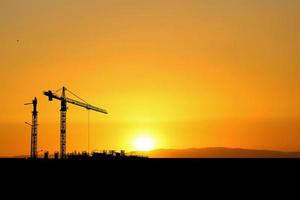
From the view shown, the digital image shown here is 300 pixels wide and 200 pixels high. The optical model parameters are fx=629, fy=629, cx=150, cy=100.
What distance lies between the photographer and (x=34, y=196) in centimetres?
8462

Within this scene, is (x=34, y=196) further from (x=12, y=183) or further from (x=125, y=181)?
(x=125, y=181)

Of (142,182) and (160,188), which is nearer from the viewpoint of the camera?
(160,188)

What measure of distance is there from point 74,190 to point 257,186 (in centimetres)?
3199

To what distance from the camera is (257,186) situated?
350 feet

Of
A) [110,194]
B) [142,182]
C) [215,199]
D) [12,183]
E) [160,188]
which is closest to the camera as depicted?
[215,199]

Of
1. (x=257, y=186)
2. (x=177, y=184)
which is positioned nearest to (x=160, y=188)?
(x=177, y=184)

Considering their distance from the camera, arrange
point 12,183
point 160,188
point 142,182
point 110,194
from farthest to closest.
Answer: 1. point 142,182
2. point 12,183
3. point 160,188
4. point 110,194

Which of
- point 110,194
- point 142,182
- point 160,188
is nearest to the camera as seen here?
point 110,194

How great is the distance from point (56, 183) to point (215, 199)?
34758 mm

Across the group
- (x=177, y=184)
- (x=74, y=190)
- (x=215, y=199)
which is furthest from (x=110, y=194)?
(x=177, y=184)

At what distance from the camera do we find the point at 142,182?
11481 cm

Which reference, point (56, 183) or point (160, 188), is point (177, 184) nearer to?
point (160, 188)

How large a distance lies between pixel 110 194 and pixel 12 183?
25.4 meters

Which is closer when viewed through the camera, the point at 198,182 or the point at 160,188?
the point at 160,188
